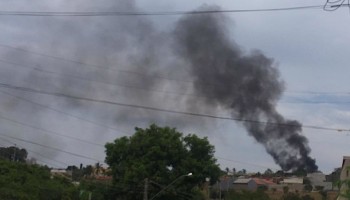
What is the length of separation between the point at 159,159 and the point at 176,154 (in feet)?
5.19

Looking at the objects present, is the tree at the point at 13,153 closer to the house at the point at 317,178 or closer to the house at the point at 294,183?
the house at the point at 294,183

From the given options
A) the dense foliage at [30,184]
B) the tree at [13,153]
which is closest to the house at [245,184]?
the tree at [13,153]

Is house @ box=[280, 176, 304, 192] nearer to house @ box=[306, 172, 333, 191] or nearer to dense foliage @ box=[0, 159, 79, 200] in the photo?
house @ box=[306, 172, 333, 191]

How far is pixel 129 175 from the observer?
48.7 metres

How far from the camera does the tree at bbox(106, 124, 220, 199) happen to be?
160 feet

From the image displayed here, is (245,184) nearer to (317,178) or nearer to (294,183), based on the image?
(294,183)

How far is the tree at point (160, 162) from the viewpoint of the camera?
48.7 m

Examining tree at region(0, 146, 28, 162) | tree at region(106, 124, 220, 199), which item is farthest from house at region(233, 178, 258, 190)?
tree at region(106, 124, 220, 199)

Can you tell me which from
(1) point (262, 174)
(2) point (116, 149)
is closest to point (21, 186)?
(2) point (116, 149)

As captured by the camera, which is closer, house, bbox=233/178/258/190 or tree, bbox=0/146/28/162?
tree, bbox=0/146/28/162

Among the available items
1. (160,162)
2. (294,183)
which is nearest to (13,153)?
(294,183)

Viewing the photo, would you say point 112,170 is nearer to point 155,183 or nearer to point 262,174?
point 155,183

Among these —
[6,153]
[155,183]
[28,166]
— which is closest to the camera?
[155,183]

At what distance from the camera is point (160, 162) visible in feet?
161
